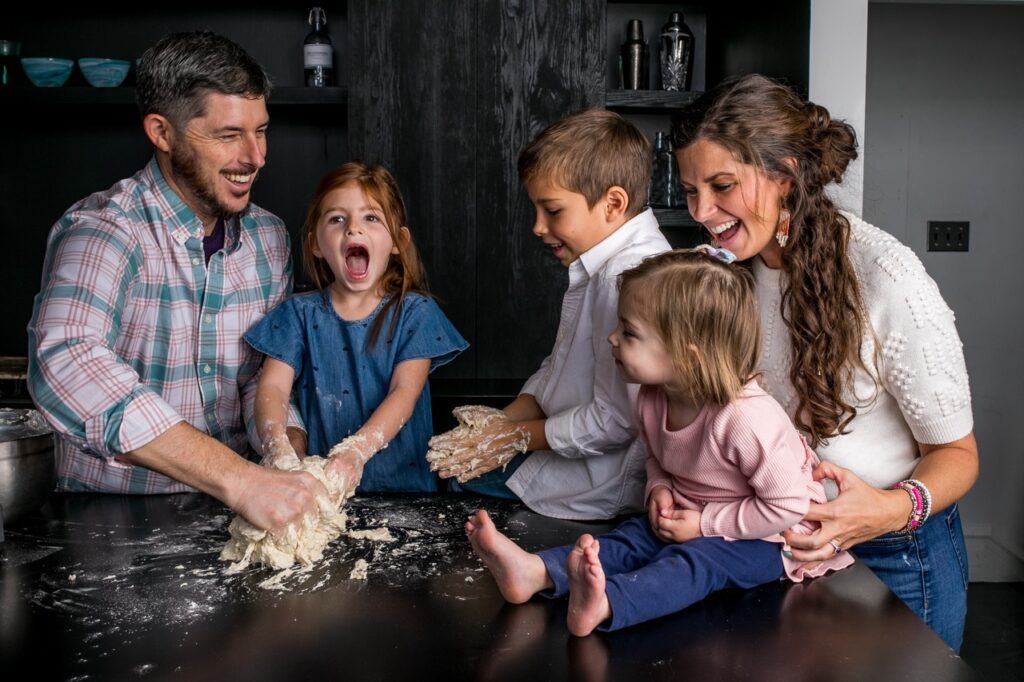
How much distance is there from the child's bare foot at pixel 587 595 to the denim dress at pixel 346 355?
0.87 metres

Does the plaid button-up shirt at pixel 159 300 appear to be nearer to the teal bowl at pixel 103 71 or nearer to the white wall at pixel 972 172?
the teal bowl at pixel 103 71

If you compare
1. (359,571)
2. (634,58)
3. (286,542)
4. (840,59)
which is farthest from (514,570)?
(634,58)

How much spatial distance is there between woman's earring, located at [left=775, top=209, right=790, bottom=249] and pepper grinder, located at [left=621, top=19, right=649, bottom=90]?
1611 millimetres

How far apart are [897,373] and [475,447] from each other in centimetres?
70

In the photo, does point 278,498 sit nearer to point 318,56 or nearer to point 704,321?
point 704,321

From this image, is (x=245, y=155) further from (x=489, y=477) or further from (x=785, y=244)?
(x=785, y=244)

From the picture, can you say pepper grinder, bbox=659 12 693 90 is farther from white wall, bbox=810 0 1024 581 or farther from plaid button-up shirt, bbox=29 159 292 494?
plaid button-up shirt, bbox=29 159 292 494

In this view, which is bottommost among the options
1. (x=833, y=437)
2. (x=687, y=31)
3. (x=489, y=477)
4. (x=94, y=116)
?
(x=489, y=477)

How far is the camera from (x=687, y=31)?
117 inches

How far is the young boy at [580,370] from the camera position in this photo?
1.54 m

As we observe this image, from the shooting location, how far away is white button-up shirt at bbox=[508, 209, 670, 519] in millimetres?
1526

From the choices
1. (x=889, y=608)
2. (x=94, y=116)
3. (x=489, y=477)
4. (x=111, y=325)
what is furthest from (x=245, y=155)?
(x=94, y=116)

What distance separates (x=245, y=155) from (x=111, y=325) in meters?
0.43

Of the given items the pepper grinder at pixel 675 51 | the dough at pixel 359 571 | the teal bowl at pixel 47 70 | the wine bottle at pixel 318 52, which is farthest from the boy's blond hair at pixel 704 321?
the teal bowl at pixel 47 70
